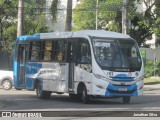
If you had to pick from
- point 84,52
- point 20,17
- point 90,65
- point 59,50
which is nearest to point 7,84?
point 20,17

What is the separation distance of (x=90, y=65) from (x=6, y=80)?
39.3 feet

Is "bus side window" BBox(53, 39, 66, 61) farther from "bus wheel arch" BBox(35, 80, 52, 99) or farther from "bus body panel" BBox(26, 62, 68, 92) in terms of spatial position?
"bus wheel arch" BBox(35, 80, 52, 99)

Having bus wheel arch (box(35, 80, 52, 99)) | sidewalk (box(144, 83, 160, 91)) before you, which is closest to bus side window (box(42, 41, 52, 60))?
bus wheel arch (box(35, 80, 52, 99))

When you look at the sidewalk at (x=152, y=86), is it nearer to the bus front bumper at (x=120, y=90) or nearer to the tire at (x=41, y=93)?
the tire at (x=41, y=93)

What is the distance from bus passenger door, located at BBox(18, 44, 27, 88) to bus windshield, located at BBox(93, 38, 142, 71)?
254 inches

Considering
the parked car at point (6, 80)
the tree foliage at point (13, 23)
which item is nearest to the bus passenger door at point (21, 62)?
the parked car at point (6, 80)

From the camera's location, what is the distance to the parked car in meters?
33.0

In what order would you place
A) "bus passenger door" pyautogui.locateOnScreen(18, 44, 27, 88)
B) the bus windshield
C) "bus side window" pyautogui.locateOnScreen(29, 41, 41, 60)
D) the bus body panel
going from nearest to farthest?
the bus windshield → the bus body panel → "bus side window" pyautogui.locateOnScreen(29, 41, 41, 60) → "bus passenger door" pyautogui.locateOnScreen(18, 44, 27, 88)

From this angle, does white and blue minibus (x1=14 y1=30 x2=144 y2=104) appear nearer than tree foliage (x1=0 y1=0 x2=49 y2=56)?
Yes

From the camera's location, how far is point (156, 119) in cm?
1538

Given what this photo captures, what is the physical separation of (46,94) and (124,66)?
5318 millimetres

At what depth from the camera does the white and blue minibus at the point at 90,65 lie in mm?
22000

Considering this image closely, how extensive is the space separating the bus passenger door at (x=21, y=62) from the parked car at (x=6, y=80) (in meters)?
4.86

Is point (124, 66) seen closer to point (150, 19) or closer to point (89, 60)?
point (89, 60)
